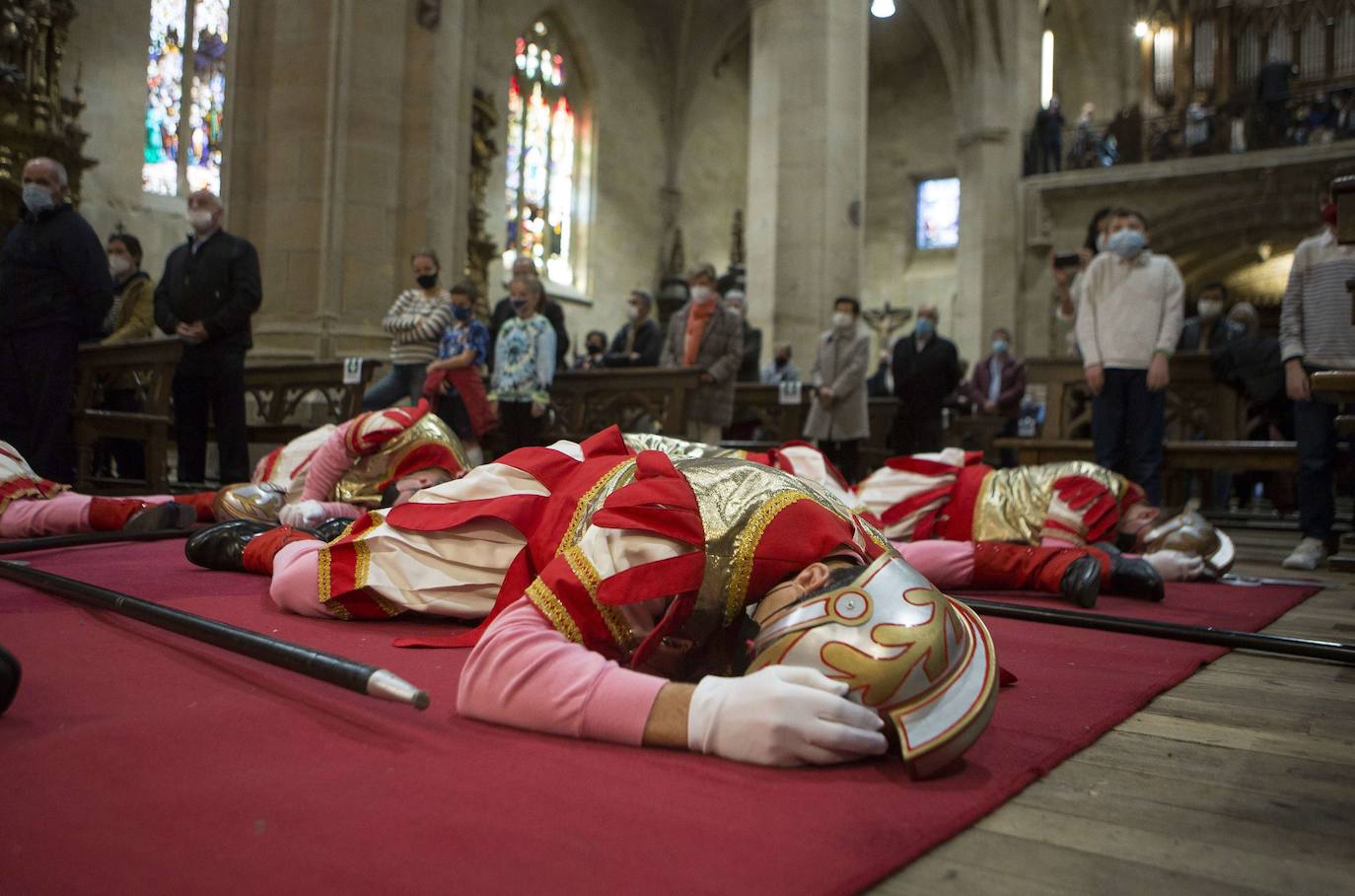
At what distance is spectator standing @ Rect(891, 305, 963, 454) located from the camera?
863 centimetres

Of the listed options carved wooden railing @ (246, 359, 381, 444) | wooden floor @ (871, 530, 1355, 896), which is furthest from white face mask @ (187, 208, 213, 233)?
wooden floor @ (871, 530, 1355, 896)

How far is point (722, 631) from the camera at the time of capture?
187 centimetres

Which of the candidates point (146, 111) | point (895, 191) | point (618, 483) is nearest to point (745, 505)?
point (618, 483)

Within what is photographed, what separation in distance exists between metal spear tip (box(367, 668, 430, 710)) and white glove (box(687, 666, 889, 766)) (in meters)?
0.39

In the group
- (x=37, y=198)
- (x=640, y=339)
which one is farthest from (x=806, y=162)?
(x=37, y=198)

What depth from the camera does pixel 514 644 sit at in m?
1.71

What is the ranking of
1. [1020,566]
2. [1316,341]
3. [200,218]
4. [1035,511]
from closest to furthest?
[1020,566] → [1035,511] → [1316,341] → [200,218]

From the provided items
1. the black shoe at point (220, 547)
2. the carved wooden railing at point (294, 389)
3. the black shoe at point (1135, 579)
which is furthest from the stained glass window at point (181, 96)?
the black shoe at point (1135, 579)

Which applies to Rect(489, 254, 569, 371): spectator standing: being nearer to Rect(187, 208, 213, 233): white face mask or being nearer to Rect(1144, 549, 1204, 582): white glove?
Rect(187, 208, 213, 233): white face mask

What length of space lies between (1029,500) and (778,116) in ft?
25.5

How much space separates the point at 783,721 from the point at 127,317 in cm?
633

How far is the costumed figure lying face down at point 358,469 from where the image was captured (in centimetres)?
407

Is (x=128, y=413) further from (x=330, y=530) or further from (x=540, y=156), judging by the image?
(x=540, y=156)

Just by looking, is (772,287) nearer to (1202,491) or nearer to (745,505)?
(1202,491)
